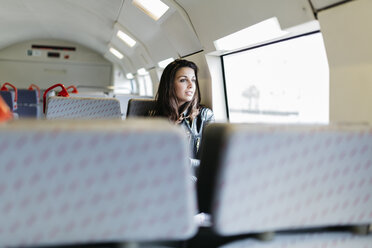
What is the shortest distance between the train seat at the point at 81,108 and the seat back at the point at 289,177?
2.75m

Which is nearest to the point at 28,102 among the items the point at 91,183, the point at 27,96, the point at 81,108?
the point at 27,96

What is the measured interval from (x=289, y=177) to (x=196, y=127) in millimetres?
2295

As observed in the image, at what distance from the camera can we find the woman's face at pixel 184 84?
11.5 feet

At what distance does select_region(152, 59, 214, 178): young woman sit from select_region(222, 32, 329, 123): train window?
0.59m

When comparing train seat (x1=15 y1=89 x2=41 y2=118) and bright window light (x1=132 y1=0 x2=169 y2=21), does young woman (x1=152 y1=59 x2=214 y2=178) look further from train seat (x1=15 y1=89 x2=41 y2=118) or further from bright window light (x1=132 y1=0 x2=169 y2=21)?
train seat (x1=15 y1=89 x2=41 y2=118)

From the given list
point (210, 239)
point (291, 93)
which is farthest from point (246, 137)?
point (291, 93)

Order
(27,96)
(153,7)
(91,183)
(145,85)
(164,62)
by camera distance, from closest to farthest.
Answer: (91,183) → (153,7) → (164,62) → (27,96) → (145,85)

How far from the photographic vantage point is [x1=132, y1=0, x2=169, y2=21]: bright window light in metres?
5.01

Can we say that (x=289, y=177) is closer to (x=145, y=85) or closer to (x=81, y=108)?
(x=81, y=108)

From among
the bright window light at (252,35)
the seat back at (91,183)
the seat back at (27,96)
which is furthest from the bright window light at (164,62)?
the seat back at (91,183)

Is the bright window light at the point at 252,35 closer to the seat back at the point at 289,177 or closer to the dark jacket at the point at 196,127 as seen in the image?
the dark jacket at the point at 196,127

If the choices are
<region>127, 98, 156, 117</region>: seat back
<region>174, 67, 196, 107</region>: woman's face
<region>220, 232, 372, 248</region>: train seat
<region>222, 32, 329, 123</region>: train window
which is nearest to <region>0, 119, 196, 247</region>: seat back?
<region>220, 232, 372, 248</region>: train seat

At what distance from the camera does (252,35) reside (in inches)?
137

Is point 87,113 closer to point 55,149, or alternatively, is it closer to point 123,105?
point 123,105
